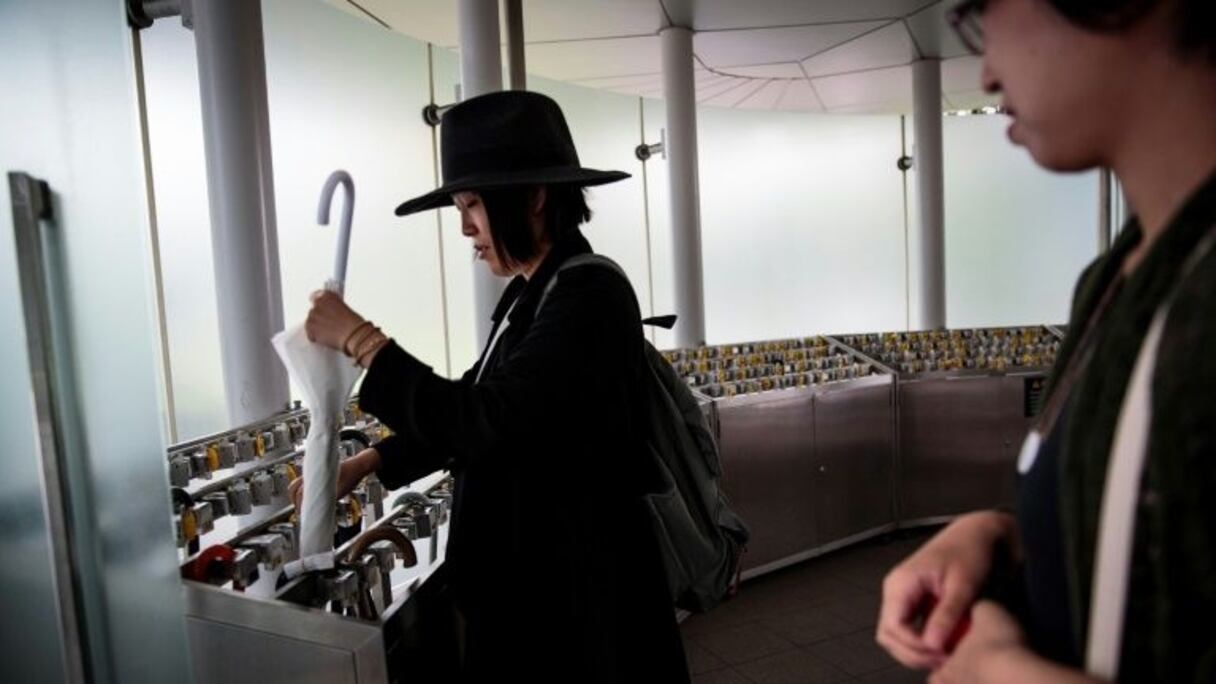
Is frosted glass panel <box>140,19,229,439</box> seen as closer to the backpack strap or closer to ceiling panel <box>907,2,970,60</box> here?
the backpack strap

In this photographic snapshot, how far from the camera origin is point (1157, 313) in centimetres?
46

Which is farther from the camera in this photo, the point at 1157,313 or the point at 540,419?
the point at 540,419

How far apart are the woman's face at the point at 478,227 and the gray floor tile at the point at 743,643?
2.54 m

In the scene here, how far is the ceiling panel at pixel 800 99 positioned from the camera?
7344mm

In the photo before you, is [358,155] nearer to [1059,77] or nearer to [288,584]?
[288,584]

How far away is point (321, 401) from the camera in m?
1.27

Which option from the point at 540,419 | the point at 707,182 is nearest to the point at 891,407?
the point at 707,182

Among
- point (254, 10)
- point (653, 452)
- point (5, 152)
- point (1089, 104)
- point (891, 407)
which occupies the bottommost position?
point (891, 407)

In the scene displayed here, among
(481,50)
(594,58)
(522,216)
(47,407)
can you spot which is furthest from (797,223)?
(47,407)

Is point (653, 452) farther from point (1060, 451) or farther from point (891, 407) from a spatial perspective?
point (891, 407)

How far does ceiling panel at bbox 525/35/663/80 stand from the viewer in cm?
563

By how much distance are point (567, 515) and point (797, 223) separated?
7100 millimetres

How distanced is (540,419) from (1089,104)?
838mm

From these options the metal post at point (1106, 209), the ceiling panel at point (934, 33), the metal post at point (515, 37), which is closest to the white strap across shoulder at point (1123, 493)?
the metal post at point (1106, 209)
